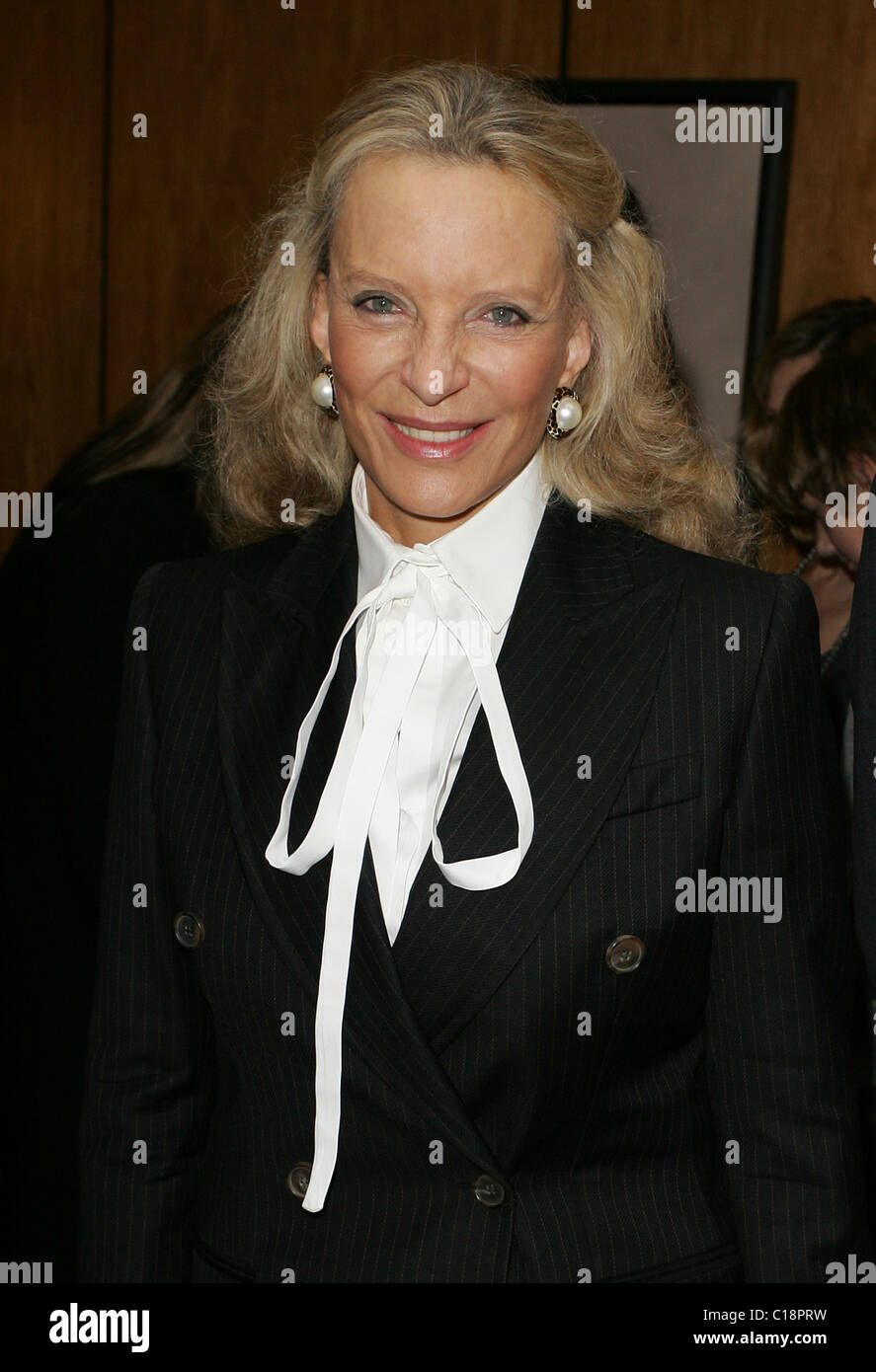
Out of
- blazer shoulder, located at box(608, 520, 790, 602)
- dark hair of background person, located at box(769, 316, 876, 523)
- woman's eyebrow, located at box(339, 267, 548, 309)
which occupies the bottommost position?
blazer shoulder, located at box(608, 520, 790, 602)

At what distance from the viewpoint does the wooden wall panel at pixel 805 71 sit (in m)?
3.27

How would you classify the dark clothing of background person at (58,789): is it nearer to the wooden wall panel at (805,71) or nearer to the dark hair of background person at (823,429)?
the dark hair of background person at (823,429)

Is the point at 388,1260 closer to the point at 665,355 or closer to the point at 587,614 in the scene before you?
the point at 587,614

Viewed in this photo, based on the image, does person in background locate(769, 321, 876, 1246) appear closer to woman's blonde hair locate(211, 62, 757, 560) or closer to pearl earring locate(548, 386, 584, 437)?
woman's blonde hair locate(211, 62, 757, 560)

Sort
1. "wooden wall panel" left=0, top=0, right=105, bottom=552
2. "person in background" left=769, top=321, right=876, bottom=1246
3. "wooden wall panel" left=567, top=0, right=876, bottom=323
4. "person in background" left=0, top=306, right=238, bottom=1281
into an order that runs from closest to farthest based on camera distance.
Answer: "person in background" left=0, top=306, right=238, bottom=1281
"person in background" left=769, top=321, right=876, bottom=1246
"wooden wall panel" left=567, top=0, right=876, bottom=323
"wooden wall panel" left=0, top=0, right=105, bottom=552

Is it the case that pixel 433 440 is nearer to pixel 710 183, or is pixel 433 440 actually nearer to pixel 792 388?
pixel 792 388

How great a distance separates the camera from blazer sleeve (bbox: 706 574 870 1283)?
4.96ft

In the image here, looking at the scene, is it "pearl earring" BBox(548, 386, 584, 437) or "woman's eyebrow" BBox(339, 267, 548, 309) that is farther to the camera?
"pearl earring" BBox(548, 386, 584, 437)

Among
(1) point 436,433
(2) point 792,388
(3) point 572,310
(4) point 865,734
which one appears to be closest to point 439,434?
(1) point 436,433

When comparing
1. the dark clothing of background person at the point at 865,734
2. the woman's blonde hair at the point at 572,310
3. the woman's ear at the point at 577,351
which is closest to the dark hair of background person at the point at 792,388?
the woman's blonde hair at the point at 572,310

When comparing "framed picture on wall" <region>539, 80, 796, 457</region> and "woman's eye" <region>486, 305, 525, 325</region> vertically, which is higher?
"framed picture on wall" <region>539, 80, 796, 457</region>

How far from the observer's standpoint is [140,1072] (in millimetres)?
1687

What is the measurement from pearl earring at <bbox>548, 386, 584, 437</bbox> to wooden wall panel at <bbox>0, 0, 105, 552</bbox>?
227 centimetres

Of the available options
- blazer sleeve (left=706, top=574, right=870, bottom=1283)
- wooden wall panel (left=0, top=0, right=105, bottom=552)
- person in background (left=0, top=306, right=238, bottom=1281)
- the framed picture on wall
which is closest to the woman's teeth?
blazer sleeve (left=706, top=574, right=870, bottom=1283)
